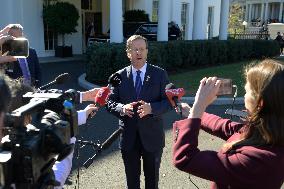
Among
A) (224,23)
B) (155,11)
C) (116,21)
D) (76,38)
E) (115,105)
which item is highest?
(155,11)

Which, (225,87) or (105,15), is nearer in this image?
(225,87)

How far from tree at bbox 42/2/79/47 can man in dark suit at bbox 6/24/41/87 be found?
1271cm

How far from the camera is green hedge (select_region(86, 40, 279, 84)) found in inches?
442

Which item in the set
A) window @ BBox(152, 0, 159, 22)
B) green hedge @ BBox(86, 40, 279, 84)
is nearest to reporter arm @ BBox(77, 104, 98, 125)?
green hedge @ BBox(86, 40, 279, 84)

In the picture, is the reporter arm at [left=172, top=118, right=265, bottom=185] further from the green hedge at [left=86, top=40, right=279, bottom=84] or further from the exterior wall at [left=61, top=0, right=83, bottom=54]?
the exterior wall at [left=61, top=0, right=83, bottom=54]

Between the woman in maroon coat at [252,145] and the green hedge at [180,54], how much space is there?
934 cm

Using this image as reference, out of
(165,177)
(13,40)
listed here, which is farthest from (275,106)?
(165,177)

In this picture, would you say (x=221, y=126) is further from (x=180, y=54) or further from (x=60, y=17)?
(x=60, y=17)

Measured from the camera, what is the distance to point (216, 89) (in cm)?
189

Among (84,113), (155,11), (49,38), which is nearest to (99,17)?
(49,38)

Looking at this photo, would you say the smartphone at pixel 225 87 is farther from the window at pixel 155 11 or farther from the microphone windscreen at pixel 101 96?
the window at pixel 155 11

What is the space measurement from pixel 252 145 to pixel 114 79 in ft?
6.04

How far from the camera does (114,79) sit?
11.2ft

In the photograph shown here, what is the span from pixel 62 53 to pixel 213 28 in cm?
1798
